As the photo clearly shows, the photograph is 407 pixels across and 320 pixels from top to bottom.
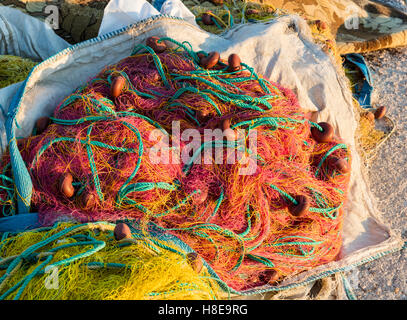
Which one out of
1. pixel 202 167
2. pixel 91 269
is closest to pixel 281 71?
pixel 202 167

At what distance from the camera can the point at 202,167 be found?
230cm

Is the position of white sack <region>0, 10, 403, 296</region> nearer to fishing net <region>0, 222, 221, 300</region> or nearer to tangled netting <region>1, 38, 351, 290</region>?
tangled netting <region>1, 38, 351, 290</region>

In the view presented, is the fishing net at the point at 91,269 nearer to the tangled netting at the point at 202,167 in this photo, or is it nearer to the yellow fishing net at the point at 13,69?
the tangled netting at the point at 202,167

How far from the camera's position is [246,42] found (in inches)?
117

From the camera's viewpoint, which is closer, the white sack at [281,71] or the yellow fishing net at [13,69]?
the white sack at [281,71]

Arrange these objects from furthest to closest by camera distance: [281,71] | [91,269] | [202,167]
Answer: [281,71]
[202,167]
[91,269]

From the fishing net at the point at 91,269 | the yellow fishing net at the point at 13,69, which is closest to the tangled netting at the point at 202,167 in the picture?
the fishing net at the point at 91,269

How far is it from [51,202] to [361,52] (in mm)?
3351

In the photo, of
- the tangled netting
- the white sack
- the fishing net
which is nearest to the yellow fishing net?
the white sack

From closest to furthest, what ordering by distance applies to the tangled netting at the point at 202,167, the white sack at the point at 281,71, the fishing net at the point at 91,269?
1. the fishing net at the point at 91,269
2. the tangled netting at the point at 202,167
3. the white sack at the point at 281,71

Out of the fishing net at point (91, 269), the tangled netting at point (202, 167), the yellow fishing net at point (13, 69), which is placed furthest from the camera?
the yellow fishing net at point (13, 69)

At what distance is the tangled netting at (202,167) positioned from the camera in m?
2.19

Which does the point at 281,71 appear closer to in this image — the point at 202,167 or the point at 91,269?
the point at 202,167

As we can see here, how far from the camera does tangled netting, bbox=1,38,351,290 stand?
2.19 metres
